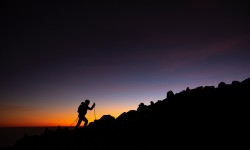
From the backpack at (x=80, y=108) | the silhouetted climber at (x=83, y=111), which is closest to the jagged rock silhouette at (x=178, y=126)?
the silhouetted climber at (x=83, y=111)

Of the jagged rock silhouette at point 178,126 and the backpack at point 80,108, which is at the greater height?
the backpack at point 80,108

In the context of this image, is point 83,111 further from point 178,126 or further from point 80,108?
point 178,126

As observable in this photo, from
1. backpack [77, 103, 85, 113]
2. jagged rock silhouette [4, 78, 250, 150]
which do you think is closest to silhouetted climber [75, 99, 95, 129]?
backpack [77, 103, 85, 113]

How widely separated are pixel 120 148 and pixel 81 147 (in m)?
4.60

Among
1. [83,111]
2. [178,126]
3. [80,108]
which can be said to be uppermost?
[80,108]

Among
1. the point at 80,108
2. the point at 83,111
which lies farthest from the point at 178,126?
the point at 80,108

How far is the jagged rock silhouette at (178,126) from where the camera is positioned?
16969mm

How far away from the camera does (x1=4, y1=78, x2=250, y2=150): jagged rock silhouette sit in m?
17.0

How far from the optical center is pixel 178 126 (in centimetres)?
1969

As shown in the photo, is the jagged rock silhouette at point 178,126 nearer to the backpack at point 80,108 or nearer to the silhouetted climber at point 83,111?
the silhouetted climber at point 83,111

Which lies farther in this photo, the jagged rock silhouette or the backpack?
the backpack

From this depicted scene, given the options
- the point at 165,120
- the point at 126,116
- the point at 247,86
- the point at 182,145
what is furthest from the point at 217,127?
the point at 126,116

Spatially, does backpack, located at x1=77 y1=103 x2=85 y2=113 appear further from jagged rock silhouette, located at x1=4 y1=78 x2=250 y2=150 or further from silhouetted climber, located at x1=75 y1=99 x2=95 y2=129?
Result: jagged rock silhouette, located at x1=4 y1=78 x2=250 y2=150

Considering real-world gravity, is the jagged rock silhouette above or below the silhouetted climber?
below
